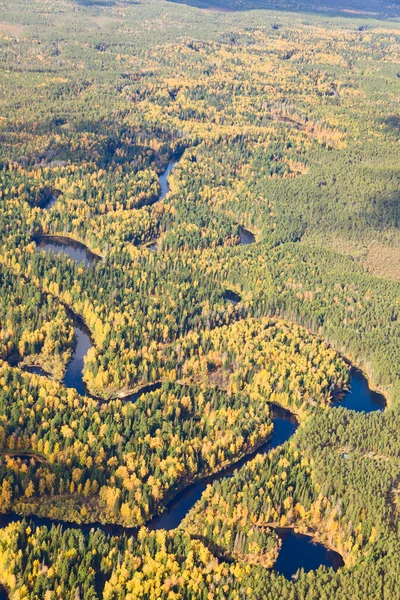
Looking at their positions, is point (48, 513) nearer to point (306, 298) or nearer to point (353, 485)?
point (353, 485)

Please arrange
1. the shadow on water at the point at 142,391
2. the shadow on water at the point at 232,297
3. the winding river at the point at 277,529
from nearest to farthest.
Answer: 1. the winding river at the point at 277,529
2. the shadow on water at the point at 142,391
3. the shadow on water at the point at 232,297

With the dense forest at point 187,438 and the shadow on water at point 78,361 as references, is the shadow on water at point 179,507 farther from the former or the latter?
the shadow on water at point 78,361

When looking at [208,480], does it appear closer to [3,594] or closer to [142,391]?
[142,391]

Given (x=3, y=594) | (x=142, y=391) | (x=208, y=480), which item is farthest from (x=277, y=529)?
(x=142, y=391)

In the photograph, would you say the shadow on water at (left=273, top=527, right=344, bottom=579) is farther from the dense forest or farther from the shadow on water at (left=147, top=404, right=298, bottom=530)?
the shadow on water at (left=147, top=404, right=298, bottom=530)

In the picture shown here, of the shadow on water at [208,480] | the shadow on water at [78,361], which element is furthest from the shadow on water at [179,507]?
the shadow on water at [78,361]
